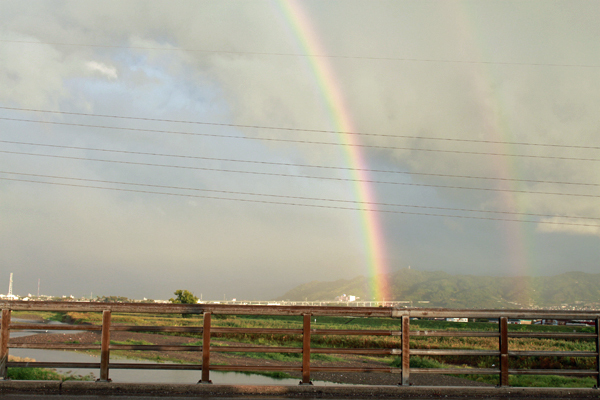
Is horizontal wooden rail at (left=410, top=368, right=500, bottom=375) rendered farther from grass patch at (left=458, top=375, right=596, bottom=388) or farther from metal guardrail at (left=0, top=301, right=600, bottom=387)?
grass patch at (left=458, top=375, right=596, bottom=388)

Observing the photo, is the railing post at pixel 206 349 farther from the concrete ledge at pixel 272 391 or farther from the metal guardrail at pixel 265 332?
the concrete ledge at pixel 272 391

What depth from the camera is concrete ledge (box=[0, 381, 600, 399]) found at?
8.37 meters

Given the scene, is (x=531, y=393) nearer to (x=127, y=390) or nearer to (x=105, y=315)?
(x=127, y=390)

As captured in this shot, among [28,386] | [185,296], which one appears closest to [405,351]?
[28,386]

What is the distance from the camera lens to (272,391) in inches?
339

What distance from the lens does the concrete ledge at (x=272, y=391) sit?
8367 mm

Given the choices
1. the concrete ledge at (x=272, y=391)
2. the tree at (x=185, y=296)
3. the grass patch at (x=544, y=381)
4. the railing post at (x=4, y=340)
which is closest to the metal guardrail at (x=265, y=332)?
the railing post at (x=4, y=340)

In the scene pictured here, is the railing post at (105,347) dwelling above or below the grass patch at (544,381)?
above

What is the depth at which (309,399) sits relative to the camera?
8.26 m

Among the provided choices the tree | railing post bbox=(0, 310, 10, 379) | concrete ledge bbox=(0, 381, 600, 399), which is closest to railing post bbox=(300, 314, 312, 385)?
concrete ledge bbox=(0, 381, 600, 399)

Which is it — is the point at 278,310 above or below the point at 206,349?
above

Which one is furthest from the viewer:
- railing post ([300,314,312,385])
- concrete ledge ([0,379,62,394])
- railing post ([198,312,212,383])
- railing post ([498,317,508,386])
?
railing post ([498,317,508,386])

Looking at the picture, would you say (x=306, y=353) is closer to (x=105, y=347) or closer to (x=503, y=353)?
(x=105, y=347)

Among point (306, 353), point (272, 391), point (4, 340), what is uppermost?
point (4, 340)
